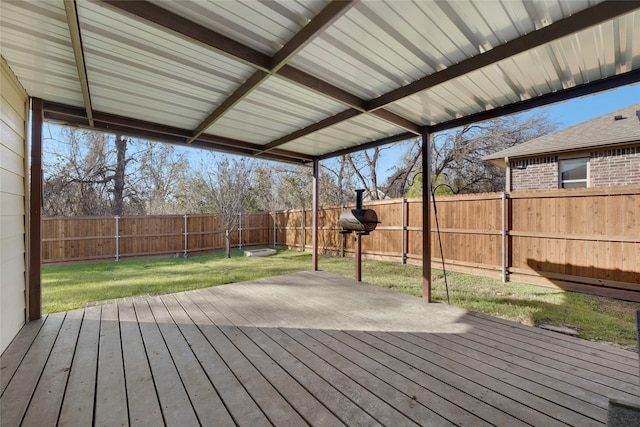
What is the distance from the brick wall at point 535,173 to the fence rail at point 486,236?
2728 millimetres

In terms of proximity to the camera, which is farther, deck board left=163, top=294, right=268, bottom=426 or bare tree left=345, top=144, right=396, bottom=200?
bare tree left=345, top=144, right=396, bottom=200

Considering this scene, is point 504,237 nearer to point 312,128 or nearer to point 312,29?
point 312,128

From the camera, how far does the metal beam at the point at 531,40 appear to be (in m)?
1.64

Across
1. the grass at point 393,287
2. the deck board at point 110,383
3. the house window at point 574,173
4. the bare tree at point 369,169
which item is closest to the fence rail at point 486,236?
the grass at point 393,287

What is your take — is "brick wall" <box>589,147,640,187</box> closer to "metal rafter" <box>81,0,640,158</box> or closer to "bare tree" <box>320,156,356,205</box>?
"metal rafter" <box>81,0,640,158</box>

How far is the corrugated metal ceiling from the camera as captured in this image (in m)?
1.75

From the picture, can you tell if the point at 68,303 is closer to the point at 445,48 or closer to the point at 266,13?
the point at 266,13

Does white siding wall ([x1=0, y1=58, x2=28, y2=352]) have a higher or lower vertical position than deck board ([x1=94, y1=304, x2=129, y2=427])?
higher

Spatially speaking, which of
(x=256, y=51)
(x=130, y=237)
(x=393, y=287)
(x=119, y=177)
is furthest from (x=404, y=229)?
(x=119, y=177)

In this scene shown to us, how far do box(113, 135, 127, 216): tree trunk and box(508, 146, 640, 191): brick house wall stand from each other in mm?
15222

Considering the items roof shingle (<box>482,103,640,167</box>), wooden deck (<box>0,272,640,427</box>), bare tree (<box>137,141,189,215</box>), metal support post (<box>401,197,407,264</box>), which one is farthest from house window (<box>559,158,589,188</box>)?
bare tree (<box>137,141,189,215</box>)

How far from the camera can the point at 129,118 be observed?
3.75 meters

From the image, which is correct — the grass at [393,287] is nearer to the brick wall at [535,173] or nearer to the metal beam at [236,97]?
Answer: the metal beam at [236,97]

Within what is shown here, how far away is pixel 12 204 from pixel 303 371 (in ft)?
10.6
